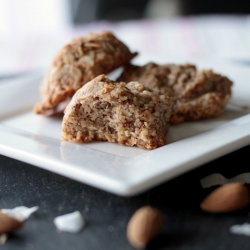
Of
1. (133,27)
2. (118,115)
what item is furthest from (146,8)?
(118,115)

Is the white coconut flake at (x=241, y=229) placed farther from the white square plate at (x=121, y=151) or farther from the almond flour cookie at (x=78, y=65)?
the almond flour cookie at (x=78, y=65)

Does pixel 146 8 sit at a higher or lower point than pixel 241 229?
lower

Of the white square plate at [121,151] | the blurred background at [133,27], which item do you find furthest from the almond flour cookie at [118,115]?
the blurred background at [133,27]

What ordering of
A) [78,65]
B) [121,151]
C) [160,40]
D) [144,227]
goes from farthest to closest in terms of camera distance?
[160,40]
[78,65]
[121,151]
[144,227]

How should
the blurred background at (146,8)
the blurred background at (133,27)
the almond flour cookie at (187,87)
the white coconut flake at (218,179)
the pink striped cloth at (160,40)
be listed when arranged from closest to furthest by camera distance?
the white coconut flake at (218,179)
the almond flour cookie at (187,87)
the pink striped cloth at (160,40)
the blurred background at (133,27)
the blurred background at (146,8)

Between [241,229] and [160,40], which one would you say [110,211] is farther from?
[160,40]

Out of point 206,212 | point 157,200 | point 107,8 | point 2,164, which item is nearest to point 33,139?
point 2,164

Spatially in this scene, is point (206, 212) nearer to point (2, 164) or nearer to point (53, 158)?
point (53, 158)
